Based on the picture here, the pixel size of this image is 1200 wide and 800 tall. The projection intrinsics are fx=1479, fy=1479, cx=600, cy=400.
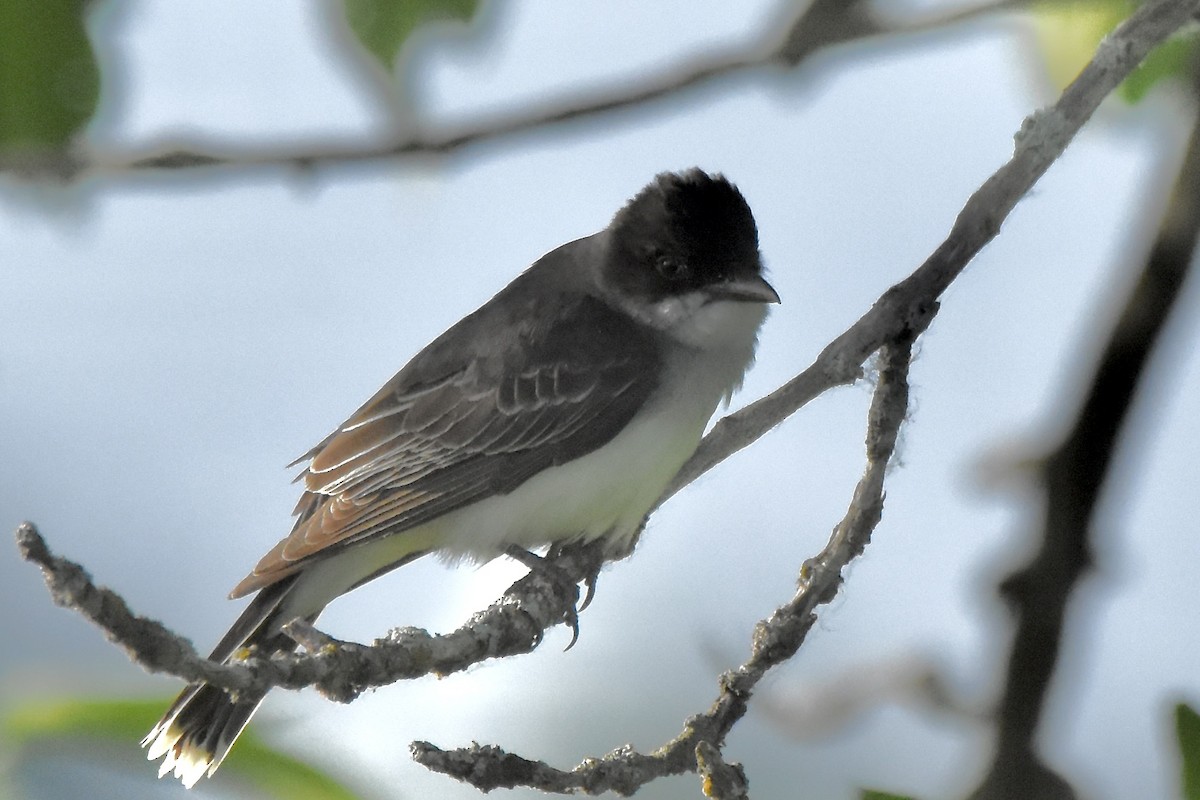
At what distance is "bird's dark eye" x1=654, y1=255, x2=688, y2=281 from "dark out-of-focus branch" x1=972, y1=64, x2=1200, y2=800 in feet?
5.60

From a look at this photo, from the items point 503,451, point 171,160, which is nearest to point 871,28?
point 171,160

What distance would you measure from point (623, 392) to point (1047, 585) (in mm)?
1842

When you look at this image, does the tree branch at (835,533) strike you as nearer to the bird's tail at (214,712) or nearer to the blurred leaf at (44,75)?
the bird's tail at (214,712)

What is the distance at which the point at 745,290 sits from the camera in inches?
196

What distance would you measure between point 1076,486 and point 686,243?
1842 mm

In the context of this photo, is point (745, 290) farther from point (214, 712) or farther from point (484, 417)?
point (214, 712)

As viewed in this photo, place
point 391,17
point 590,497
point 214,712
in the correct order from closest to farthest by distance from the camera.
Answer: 1. point 391,17
2. point 214,712
3. point 590,497

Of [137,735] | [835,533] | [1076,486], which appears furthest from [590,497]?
[137,735]

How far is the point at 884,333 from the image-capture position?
10.8ft

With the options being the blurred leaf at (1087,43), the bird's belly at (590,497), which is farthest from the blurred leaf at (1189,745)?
the bird's belly at (590,497)

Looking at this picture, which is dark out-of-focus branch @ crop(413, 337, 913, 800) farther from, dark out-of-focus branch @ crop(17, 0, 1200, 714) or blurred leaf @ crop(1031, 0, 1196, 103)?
blurred leaf @ crop(1031, 0, 1196, 103)

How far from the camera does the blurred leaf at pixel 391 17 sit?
101 inches

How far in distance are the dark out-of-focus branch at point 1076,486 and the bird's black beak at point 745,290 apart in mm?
1286

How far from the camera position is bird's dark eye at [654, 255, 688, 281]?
17.1ft
